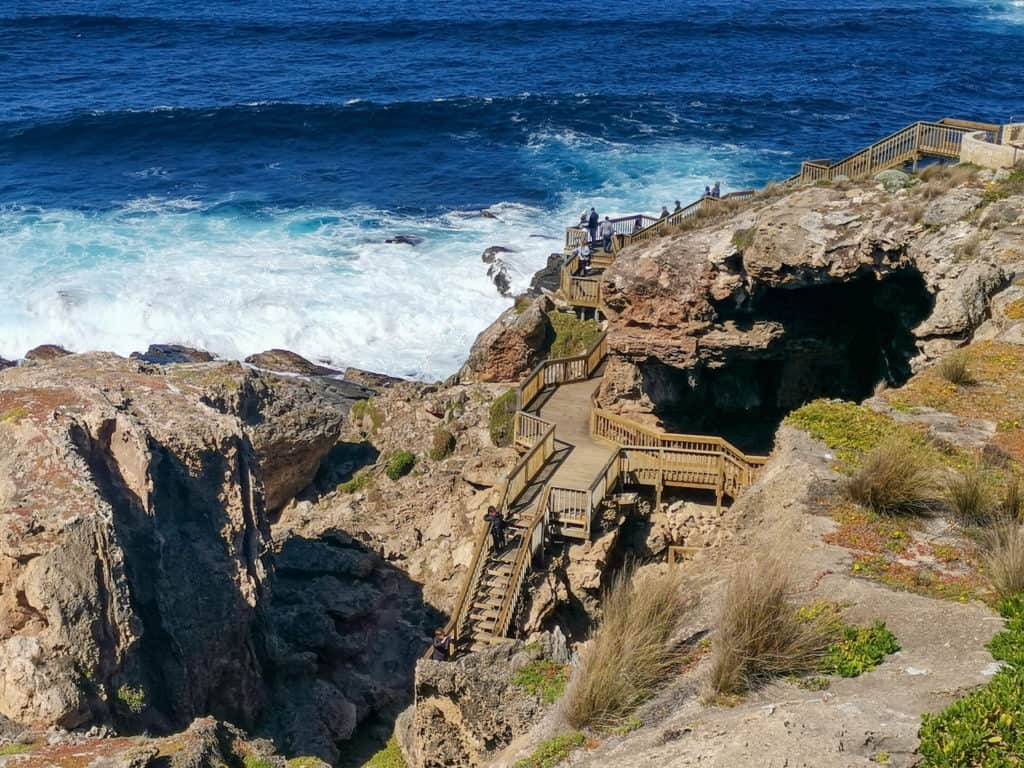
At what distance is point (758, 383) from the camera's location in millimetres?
Result: 29000

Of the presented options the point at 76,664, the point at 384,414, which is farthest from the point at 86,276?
the point at 76,664

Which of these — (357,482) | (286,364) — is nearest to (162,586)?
(357,482)

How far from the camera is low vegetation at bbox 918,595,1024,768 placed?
411 inches

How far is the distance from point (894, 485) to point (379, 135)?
61.7 meters

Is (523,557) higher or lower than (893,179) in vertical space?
lower

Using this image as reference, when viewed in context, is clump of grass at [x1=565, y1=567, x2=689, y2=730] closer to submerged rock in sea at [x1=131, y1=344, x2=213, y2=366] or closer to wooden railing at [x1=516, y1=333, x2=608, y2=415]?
wooden railing at [x1=516, y1=333, x2=608, y2=415]

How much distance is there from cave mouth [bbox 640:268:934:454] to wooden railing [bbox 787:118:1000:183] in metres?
3.78

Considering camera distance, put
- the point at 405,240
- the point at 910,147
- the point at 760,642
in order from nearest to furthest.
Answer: the point at 760,642, the point at 910,147, the point at 405,240

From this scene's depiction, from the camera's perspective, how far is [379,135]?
241 ft

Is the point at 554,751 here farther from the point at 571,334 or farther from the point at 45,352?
the point at 45,352

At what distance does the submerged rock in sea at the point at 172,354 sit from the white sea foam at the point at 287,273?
1.08m

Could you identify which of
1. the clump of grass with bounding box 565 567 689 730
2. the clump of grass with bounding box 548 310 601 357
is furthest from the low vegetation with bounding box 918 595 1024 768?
the clump of grass with bounding box 548 310 601 357

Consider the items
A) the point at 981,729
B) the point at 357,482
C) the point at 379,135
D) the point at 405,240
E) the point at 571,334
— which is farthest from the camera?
the point at 379,135

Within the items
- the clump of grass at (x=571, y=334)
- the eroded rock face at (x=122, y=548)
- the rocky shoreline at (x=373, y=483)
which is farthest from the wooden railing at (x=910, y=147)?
the eroded rock face at (x=122, y=548)
